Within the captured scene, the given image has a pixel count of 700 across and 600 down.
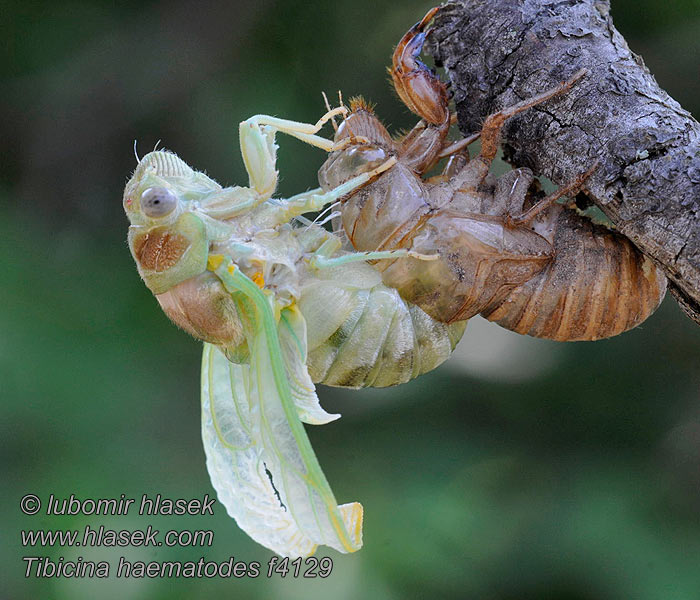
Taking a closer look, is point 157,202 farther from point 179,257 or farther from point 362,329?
point 362,329

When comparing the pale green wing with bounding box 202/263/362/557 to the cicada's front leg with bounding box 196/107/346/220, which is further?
the cicada's front leg with bounding box 196/107/346/220

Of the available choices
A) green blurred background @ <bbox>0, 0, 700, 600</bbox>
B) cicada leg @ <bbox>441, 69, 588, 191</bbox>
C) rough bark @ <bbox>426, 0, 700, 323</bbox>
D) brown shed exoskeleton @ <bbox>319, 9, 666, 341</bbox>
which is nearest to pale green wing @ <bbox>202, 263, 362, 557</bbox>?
brown shed exoskeleton @ <bbox>319, 9, 666, 341</bbox>

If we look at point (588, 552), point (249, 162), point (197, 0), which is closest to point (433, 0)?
point (197, 0)

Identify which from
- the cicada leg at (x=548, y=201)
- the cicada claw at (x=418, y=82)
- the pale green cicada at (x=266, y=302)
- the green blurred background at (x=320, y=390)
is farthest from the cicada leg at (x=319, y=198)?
the green blurred background at (x=320, y=390)

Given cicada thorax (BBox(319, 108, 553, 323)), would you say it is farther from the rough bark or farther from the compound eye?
the compound eye

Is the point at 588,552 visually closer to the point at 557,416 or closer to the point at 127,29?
the point at 557,416

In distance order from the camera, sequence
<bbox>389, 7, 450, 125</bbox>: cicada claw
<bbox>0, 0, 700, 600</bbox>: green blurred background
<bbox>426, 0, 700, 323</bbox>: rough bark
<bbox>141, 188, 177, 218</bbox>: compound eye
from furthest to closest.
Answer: <bbox>0, 0, 700, 600</bbox>: green blurred background
<bbox>389, 7, 450, 125</bbox>: cicada claw
<bbox>141, 188, 177, 218</bbox>: compound eye
<bbox>426, 0, 700, 323</bbox>: rough bark

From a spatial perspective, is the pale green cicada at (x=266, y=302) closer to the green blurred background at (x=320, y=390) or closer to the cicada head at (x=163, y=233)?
the cicada head at (x=163, y=233)
